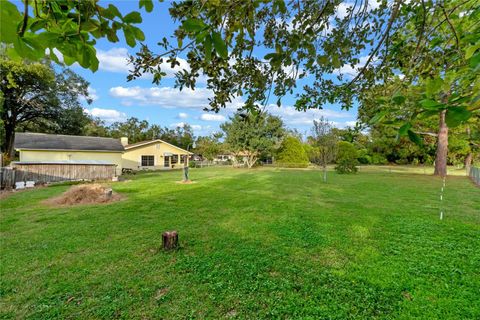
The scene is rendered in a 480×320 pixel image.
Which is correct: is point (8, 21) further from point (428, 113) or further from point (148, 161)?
point (148, 161)

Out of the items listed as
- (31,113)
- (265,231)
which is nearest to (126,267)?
(265,231)

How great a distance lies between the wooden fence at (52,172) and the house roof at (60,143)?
484cm

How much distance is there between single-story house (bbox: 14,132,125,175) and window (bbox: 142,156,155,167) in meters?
6.80

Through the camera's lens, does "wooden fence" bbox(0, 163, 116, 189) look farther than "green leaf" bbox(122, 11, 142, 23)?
Yes

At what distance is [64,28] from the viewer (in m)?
0.87

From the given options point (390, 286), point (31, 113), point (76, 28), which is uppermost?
point (31, 113)

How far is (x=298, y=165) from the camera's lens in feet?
117

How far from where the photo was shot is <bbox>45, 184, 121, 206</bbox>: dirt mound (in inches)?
379

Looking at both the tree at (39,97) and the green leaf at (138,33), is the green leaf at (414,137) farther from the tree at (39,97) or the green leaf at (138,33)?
the tree at (39,97)

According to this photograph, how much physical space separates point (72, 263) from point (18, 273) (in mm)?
739

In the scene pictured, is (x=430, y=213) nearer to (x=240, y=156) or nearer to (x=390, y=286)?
(x=390, y=286)

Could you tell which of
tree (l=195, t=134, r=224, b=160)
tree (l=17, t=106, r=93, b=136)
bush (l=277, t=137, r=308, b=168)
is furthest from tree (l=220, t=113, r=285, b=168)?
tree (l=17, t=106, r=93, b=136)

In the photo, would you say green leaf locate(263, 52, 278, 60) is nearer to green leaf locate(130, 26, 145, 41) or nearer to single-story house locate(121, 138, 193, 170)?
green leaf locate(130, 26, 145, 41)

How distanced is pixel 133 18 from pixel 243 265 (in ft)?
13.5
